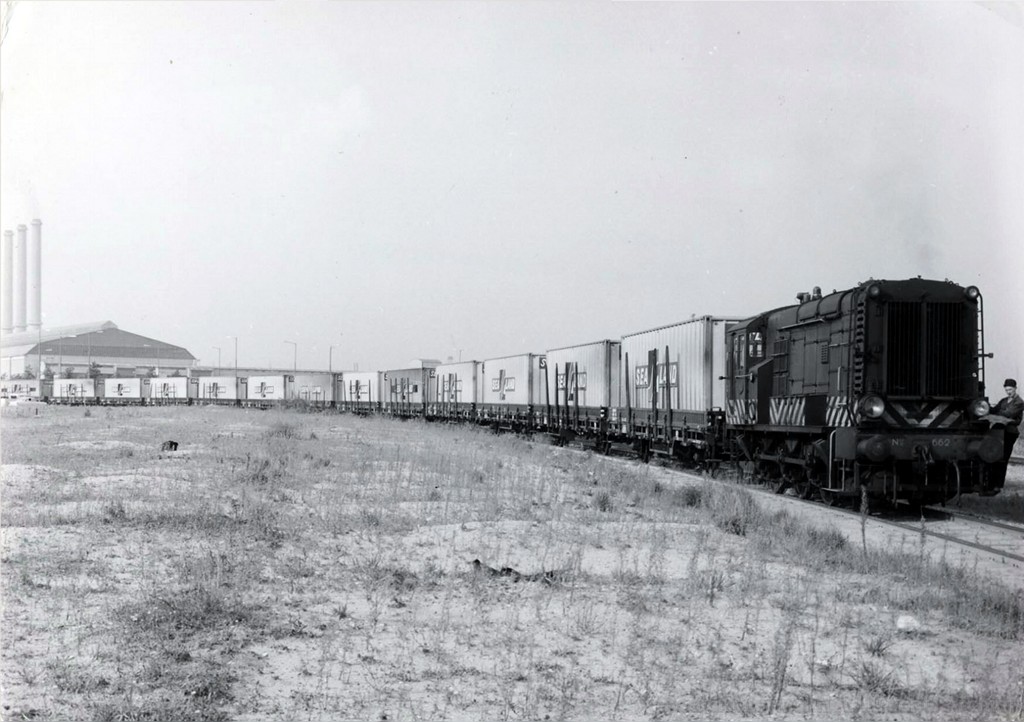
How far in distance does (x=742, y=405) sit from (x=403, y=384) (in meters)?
35.7

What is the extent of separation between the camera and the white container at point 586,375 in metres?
25.7

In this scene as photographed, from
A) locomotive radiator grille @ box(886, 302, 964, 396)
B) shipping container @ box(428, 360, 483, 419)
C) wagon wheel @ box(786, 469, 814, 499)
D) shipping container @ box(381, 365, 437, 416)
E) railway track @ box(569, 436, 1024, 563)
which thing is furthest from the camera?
shipping container @ box(381, 365, 437, 416)

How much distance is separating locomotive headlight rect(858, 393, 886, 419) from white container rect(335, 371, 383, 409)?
44.1m

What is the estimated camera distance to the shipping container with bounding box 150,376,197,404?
2862 inches

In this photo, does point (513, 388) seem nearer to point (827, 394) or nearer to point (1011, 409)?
point (827, 394)

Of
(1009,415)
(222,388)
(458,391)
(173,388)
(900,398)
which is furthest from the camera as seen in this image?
(173,388)

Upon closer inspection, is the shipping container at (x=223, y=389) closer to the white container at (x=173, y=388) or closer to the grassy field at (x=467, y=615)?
the white container at (x=173, y=388)

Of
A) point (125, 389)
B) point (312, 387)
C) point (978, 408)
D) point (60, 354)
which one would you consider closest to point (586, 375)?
point (978, 408)

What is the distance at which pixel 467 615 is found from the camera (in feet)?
21.7

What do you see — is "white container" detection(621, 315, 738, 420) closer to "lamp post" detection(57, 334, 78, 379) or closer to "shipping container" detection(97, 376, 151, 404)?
"shipping container" detection(97, 376, 151, 404)

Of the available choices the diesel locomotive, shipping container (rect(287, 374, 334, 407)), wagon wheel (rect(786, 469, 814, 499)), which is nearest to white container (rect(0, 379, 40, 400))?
shipping container (rect(287, 374, 334, 407))

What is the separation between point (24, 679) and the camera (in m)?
4.91

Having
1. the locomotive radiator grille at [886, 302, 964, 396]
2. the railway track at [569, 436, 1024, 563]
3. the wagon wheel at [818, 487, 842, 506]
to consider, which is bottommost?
the railway track at [569, 436, 1024, 563]

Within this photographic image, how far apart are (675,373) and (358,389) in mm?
40032
